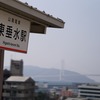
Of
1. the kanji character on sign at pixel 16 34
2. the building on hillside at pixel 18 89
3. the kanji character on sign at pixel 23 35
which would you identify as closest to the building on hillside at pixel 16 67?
the building on hillside at pixel 18 89

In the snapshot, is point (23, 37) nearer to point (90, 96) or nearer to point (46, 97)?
point (46, 97)

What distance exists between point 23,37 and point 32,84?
51.7 meters

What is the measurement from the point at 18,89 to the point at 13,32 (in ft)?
162

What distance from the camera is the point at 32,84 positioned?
55.8m

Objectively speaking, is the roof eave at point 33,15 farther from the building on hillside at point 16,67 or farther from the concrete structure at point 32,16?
the building on hillside at point 16,67

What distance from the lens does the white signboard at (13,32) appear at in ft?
13.1

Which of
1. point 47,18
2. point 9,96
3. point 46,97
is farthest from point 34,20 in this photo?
point 46,97

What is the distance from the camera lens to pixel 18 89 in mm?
53094

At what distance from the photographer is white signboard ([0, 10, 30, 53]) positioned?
400 centimetres

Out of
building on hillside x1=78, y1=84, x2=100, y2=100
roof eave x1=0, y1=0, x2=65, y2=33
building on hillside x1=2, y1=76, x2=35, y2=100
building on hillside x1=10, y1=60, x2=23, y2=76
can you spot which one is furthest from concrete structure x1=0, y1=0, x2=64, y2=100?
building on hillside x1=78, y1=84, x2=100, y2=100

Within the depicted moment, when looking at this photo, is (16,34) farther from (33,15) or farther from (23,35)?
(33,15)

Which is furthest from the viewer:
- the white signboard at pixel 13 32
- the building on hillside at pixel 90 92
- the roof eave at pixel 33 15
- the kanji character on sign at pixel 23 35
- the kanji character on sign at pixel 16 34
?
the building on hillside at pixel 90 92

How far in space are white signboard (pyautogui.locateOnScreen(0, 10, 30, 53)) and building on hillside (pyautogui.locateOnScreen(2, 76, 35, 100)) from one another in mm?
47852

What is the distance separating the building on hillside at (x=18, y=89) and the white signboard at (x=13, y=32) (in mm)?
47852
